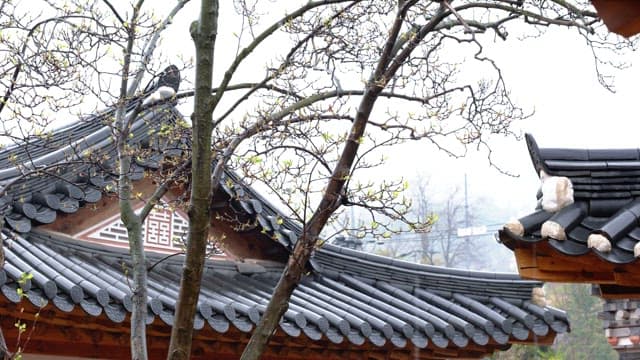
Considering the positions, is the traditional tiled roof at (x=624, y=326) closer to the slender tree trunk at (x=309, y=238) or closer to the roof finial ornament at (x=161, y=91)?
the roof finial ornament at (x=161, y=91)

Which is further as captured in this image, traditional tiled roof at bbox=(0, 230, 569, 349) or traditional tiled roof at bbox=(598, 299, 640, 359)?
traditional tiled roof at bbox=(598, 299, 640, 359)

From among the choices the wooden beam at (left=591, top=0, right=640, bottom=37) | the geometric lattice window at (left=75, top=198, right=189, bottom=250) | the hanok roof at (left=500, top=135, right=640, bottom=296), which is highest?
the wooden beam at (left=591, top=0, right=640, bottom=37)

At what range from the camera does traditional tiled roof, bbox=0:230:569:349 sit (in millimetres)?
5000

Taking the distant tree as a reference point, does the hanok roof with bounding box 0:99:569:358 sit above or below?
above

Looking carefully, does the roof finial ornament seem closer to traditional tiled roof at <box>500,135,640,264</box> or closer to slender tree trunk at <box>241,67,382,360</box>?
slender tree trunk at <box>241,67,382,360</box>

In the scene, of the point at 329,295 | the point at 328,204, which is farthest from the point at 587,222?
the point at 329,295

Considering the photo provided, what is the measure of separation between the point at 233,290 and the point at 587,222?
326 cm

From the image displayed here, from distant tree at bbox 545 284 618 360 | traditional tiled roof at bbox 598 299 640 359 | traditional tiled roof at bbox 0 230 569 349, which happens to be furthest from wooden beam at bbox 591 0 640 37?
distant tree at bbox 545 284 618 360

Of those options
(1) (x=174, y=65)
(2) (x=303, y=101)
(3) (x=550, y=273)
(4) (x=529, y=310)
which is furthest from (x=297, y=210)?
(4) (x=529, y=310)

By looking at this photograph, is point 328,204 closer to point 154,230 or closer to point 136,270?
point 136,270

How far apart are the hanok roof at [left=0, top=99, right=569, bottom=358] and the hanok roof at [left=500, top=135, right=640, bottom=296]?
5.57 feet

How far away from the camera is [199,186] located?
3.05m

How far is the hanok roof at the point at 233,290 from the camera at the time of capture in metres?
5.00

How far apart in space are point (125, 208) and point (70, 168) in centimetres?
201
